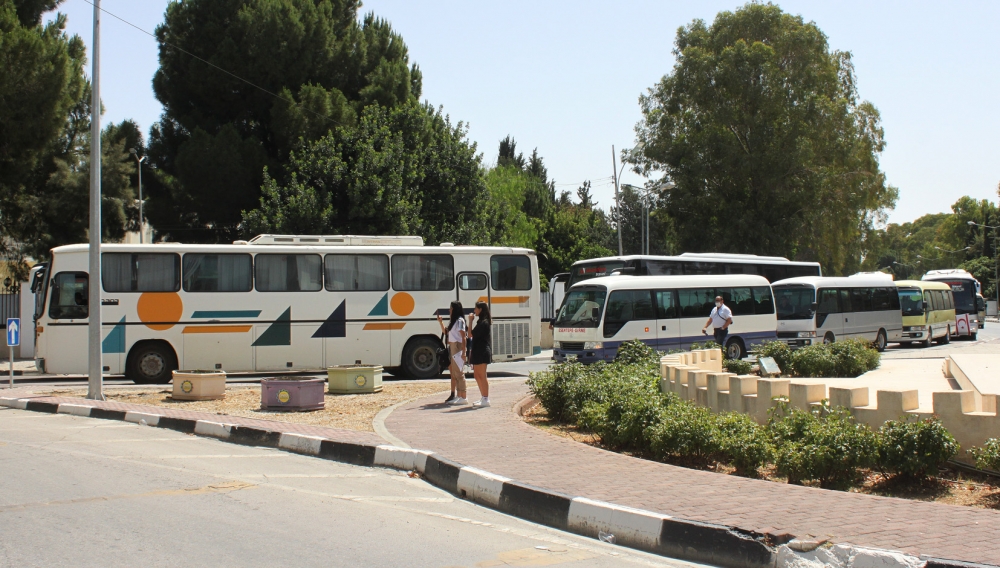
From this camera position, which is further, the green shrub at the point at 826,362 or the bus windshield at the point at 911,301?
the bus windshield at the point at 911,301

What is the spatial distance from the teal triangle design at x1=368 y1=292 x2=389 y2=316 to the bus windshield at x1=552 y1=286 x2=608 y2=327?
454 cm

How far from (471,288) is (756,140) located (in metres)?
25.8

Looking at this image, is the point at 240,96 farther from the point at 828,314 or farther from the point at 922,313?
the point at 922,313

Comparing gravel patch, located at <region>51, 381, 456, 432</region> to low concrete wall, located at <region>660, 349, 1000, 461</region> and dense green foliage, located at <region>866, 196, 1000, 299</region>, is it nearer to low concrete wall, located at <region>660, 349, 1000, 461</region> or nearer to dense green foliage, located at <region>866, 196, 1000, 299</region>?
low concrete wall, located at <region>660, 349, 1000, 461</region>

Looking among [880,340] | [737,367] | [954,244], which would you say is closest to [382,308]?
[737,367]

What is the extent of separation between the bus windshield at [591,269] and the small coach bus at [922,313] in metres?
14.7

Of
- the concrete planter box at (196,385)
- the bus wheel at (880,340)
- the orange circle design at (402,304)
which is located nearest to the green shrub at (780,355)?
the orange circle design at (402,304)

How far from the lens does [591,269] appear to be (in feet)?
89.2

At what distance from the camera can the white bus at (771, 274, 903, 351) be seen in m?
28.5

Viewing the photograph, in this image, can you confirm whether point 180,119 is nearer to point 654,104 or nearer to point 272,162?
point 272,162

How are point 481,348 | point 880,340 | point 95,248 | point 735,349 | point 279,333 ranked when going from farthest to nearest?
point 880,340 < point 735,349 < point 279,333 < point 95,248 < point 481,348

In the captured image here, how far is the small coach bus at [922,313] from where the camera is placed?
114 feet

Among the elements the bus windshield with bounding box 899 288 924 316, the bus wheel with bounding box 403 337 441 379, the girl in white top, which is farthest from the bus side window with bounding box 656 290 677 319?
the bus windshield with bounding box 899 288 924 316

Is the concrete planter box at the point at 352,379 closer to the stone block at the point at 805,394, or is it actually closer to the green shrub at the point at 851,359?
the stone block at the point at 805,394
